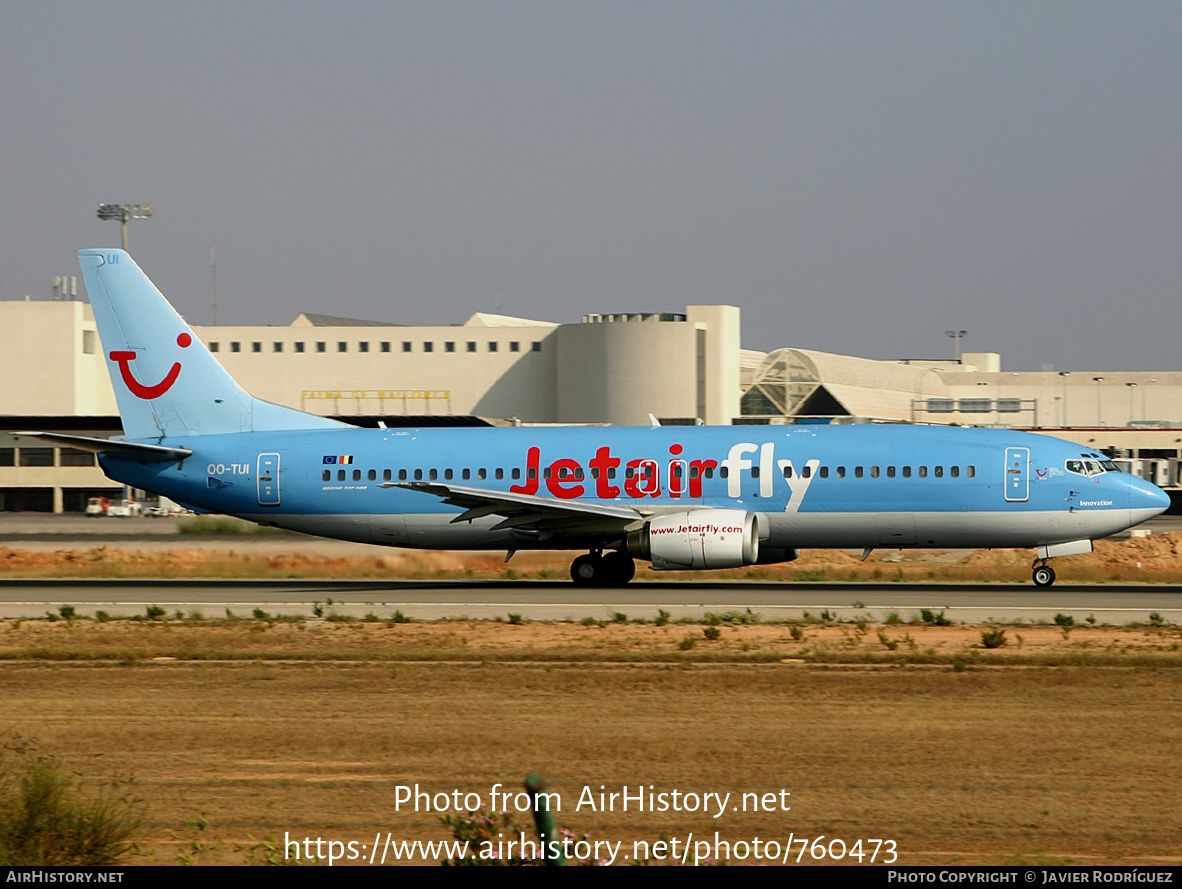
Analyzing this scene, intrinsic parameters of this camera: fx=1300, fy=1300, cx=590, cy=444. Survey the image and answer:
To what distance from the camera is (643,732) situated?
15109 mm

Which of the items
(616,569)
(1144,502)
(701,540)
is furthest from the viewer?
(616,569)

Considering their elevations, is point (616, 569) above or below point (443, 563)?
above

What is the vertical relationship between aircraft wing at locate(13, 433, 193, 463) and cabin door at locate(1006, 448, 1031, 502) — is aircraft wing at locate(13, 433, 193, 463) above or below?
above

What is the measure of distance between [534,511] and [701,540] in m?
4.32

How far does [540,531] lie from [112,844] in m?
24.2

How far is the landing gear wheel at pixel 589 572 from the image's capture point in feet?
112

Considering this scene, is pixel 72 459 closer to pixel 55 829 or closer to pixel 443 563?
pixel 443 563

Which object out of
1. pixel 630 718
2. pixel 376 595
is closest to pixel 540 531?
pixel 376 595

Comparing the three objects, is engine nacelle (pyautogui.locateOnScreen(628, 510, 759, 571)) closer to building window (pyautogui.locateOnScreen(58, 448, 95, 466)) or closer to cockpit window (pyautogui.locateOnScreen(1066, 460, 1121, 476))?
cockpit window (pyautogui.locateOnScreen(1066, 460, 1121, 476))

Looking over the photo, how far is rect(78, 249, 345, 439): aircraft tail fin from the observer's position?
36406 millimetres

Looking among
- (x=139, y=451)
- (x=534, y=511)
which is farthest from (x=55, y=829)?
(x=139, y=451)

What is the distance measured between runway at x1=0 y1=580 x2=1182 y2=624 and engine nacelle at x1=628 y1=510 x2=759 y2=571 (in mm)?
856

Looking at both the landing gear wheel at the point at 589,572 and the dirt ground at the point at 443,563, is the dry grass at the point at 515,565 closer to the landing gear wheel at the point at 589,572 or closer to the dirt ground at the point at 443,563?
the dirt ground at the point at 443,563

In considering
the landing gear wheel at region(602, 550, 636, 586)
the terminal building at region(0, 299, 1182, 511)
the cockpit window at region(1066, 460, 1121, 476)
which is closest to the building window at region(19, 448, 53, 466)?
the terminal building at region(0, 299, 1182, 511)
